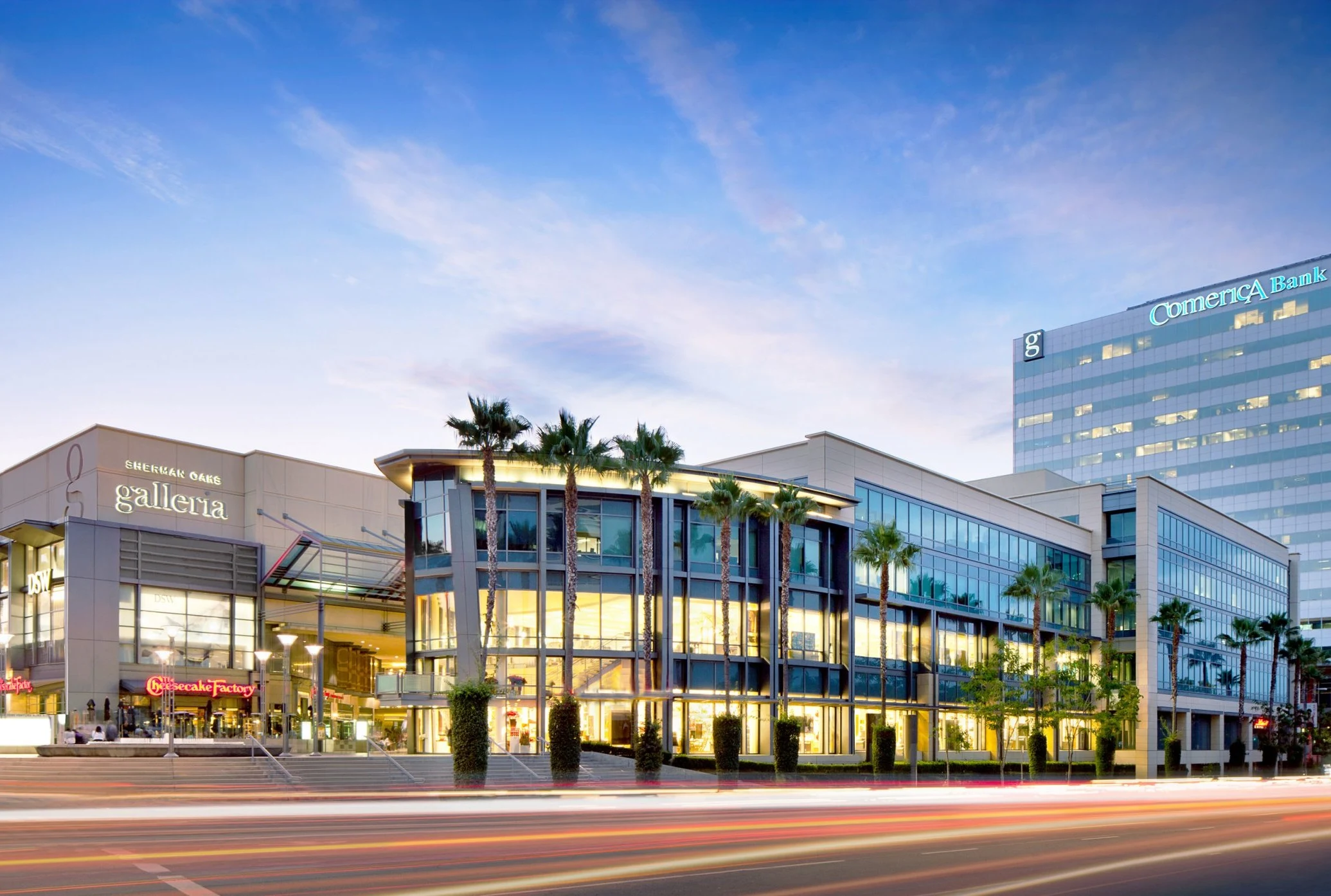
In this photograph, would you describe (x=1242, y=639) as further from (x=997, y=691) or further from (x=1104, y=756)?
(x=997, y=691)

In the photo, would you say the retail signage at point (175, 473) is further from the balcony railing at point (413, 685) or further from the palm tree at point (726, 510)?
the palm tree at point (726, 510)

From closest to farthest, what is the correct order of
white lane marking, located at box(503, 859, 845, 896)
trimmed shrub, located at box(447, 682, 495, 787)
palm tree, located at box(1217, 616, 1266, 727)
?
white lane marking, located at box(503, 859, 845, 896) < trimmed shrub, located at box(447, 682, 495, 787) < palm tree, located at box(1217, 616, 1266, 727)

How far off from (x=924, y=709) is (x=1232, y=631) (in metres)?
50.4

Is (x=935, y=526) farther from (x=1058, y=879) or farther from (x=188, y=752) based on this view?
(x=1058, y=879)

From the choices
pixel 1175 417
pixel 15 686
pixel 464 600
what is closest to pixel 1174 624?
pixel 464 600

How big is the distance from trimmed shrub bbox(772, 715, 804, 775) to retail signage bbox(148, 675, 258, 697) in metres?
31.8

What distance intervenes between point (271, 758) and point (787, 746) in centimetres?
2337

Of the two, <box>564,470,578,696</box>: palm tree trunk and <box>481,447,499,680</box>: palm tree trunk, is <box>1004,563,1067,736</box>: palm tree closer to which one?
<box>564,470,578,696</box>: palm tree trunk

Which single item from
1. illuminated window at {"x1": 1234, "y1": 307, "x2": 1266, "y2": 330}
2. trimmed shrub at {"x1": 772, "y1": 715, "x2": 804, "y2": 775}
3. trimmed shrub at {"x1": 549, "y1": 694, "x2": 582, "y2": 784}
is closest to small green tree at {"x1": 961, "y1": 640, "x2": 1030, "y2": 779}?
trimmed shrub at {"x1": 772, "y1": 715, "x2": 804, "y2": 775}

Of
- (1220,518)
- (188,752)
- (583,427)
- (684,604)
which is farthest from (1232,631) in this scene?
(188,752)

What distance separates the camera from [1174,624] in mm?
91500

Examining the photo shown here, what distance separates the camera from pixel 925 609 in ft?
251

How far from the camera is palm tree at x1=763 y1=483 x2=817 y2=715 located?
5934 cm

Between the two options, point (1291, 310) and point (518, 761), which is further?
point (1291, 310)
